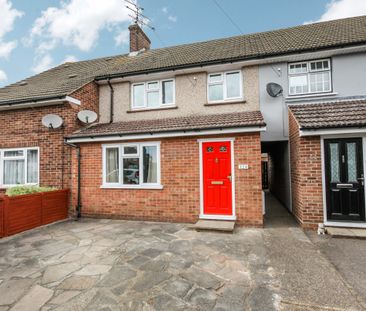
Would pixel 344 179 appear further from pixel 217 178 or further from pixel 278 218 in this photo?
pixel 217 178

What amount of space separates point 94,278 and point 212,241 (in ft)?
8.46

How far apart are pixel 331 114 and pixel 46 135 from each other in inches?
362

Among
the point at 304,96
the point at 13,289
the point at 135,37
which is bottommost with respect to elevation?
the point at 13,289

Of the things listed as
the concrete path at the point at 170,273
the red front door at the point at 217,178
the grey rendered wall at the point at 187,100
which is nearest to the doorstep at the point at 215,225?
the concrete path at the point at 170,273

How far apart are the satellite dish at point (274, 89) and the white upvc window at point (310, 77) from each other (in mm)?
434

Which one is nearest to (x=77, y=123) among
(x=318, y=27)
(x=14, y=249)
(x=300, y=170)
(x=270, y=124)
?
(x=14, y=249)

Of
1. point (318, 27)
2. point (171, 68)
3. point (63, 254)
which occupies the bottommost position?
point (63, 254)

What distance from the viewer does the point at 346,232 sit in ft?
16.7

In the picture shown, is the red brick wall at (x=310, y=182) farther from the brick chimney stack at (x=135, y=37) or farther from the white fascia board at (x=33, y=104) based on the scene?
the brick chimney stack at (x=135, y=37)

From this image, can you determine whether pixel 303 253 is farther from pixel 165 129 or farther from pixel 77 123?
pixel 77 123

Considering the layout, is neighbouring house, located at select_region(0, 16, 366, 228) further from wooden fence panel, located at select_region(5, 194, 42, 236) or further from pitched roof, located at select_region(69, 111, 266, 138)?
wooden fence panel, located at select_region(5, 194, 42, 236)

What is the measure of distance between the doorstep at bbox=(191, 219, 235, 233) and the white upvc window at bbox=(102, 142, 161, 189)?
1.70 meters

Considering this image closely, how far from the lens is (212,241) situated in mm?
4891

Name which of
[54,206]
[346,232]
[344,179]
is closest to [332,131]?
[344,179]
